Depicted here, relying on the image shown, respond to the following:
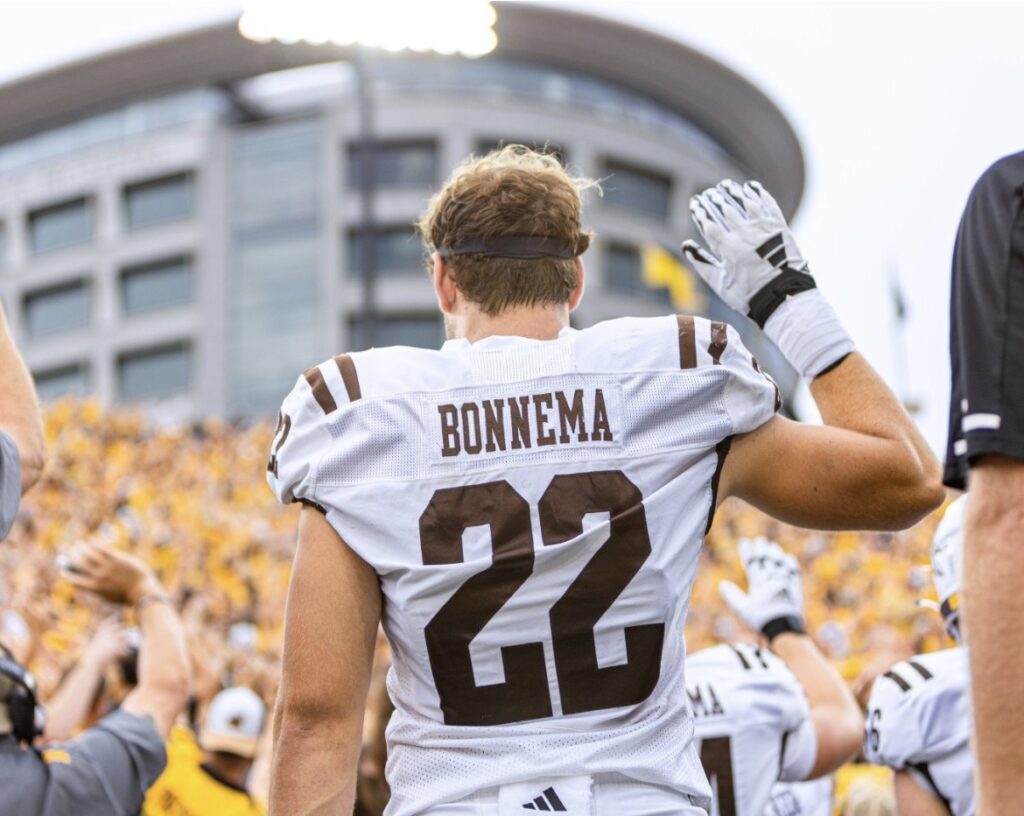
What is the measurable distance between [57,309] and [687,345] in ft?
177

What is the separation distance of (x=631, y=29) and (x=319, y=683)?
51663 mm

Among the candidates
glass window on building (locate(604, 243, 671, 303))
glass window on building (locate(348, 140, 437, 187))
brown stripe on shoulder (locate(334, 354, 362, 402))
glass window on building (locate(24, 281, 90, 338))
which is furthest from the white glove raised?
glass window on building (locate(24, 281, 90, 338))

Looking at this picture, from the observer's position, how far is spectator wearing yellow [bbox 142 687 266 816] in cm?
448

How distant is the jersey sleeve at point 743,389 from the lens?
2.28 meters

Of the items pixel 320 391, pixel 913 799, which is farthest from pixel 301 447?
pixel 913 799

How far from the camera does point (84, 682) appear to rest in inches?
160

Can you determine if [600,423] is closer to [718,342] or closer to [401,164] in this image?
[718,342]

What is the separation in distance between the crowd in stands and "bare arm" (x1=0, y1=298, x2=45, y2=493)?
65.5 inches

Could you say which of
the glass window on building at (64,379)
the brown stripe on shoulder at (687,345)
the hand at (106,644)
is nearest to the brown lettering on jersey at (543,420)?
the brown stripe on shoulder at (687,345)

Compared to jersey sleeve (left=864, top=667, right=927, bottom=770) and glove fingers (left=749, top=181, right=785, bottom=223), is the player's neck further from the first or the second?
jersey sleeve (left=864, top=667, right=927, bottom=770)

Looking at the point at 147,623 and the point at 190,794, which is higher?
the point at 147,623

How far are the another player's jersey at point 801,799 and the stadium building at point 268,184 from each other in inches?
1667

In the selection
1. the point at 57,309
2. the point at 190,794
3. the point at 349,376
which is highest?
the point at 57,309

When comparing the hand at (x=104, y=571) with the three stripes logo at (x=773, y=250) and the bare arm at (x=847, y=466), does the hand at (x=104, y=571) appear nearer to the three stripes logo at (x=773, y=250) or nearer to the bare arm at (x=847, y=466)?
the bare arm at (x=847, y=466)
